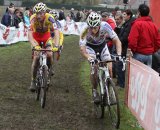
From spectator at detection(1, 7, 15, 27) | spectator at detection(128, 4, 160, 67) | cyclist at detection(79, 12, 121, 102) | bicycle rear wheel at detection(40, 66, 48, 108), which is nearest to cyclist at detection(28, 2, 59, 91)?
bicycle rear wheel at detection(40, 66, 48, 108)

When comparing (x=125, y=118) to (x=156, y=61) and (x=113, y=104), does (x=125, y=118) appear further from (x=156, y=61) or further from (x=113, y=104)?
(x=156, y=61)

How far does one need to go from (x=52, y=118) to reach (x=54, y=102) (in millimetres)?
1411

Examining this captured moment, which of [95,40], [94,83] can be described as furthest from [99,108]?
[95,40]

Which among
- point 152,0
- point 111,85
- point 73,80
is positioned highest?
point 152,0

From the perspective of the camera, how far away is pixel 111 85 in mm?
7484

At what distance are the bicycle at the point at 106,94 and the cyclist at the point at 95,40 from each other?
175mm

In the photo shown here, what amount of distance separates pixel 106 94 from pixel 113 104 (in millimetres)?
342

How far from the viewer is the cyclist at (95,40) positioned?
8.05 metres

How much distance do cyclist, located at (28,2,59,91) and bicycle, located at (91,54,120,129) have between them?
4.88 feet

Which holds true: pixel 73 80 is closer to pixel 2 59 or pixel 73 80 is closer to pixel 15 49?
pixel 2 59

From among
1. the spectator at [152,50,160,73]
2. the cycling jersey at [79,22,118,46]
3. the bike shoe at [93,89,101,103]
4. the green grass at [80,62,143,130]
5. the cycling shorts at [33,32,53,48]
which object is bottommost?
the green grass at [80,62,143,130]

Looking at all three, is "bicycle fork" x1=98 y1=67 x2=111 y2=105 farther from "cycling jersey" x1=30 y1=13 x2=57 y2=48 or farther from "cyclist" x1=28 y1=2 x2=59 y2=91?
"cycling jersey" x1=30 y1=13 x2=57 y2=48

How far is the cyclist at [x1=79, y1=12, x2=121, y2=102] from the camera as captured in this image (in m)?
8.05

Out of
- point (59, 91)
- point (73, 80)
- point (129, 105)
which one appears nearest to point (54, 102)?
point (59, 91)
